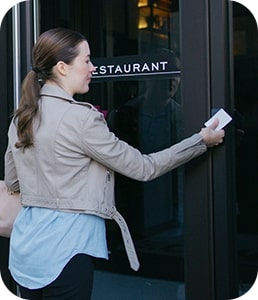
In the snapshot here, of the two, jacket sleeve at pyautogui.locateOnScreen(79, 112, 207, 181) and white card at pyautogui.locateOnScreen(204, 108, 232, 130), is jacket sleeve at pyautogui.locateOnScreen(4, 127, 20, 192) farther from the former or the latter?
white card at pyautogui.locateOnScreen(204, 108, 232, 130)

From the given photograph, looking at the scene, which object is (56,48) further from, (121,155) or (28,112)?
(121,155)

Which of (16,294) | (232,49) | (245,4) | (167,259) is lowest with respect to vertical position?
(16,294)

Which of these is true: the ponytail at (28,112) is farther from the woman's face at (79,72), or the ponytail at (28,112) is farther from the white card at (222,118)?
the white card at (222,118)

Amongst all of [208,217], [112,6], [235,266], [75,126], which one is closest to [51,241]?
[75,126]

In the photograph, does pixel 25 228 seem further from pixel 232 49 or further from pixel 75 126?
pixel 232 49

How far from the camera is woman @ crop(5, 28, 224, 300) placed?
1664 mm

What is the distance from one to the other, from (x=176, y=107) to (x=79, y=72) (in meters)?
0.69

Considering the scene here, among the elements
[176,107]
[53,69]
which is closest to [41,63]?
[53,69]

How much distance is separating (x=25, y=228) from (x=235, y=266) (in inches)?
32.5

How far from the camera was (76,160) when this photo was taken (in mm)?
1677

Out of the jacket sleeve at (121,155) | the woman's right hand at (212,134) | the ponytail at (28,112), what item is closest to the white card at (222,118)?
the woman's right hand at (212,134)

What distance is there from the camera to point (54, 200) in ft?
5.54

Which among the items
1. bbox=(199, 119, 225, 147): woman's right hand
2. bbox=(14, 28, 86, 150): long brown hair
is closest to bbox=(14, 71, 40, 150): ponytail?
bbox=(14, 28, 86, 150): long brown hair

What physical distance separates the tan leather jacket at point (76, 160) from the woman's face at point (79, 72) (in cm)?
4
